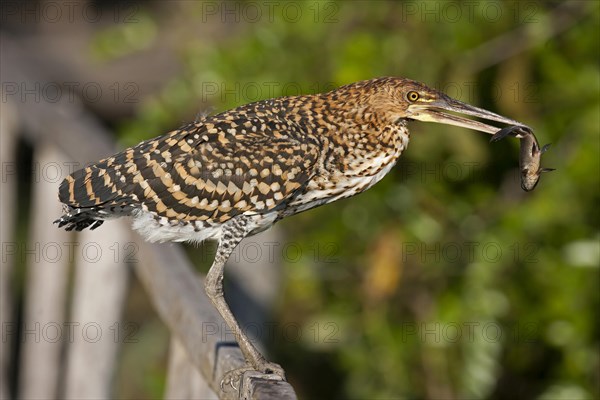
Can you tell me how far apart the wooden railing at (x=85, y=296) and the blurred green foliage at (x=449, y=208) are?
18.6 inches

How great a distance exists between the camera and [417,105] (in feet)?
13.4

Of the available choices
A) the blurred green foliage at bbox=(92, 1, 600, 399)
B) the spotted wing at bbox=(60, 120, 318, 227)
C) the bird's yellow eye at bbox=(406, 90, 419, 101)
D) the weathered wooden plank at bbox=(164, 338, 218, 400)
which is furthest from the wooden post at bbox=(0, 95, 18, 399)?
the bird's yellow eye at bbox=(406, 90, 419, 101)

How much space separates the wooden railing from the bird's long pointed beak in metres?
1.01

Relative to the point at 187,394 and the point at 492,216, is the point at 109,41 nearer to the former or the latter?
the point at 492,216

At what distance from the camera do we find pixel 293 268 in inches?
230

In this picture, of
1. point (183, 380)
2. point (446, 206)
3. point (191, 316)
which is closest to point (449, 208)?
point (446, 206)

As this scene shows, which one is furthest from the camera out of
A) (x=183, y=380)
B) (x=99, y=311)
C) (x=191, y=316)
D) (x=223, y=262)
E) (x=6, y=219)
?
(x=6, y=219)

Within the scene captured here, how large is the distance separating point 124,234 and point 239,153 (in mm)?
930

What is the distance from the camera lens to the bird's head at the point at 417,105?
3943 millimetres

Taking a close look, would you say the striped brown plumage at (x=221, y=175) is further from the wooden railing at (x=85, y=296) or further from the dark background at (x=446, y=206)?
the dark background at (x=446, y=206)

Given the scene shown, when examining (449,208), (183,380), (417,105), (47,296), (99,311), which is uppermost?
(417,105)

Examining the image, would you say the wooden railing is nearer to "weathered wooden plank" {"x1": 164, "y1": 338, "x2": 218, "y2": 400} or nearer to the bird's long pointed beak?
"weathered wooden plank" {"x1": 164, "y1": 338, "x2": 218, "y2": 400}

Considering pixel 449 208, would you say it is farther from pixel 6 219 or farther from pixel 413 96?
pixel 6 219

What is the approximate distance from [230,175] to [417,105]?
2.39 feet
